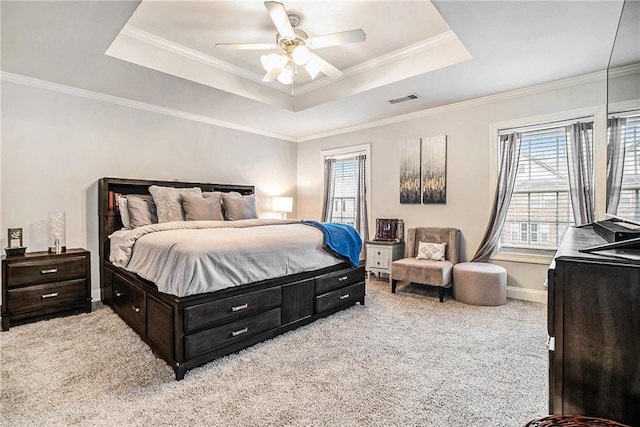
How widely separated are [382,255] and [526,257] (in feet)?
5.88

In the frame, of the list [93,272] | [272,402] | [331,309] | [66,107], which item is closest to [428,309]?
[331,309]

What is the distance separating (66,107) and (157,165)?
1152 millimetres

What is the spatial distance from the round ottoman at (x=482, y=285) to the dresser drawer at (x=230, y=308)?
2.26 meters

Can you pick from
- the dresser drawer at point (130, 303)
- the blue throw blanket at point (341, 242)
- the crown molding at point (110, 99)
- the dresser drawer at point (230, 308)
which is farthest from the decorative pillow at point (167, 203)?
the dresser drawer at point (230, 308)

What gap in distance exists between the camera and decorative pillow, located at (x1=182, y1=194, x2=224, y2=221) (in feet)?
12.6

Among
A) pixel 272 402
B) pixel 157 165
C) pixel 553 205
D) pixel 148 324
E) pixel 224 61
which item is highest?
pixel 224 61

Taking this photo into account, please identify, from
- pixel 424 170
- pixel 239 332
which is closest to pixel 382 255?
pixel 424 170

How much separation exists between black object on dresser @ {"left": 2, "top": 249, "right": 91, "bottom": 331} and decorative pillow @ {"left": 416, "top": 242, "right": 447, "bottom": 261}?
3993 mm

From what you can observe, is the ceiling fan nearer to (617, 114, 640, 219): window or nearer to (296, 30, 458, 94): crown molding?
(296, 30, 458, 94): crown molding

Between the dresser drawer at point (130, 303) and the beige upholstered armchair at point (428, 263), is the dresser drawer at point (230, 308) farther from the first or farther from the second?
the beige upholstered armchair at point (428, 263)

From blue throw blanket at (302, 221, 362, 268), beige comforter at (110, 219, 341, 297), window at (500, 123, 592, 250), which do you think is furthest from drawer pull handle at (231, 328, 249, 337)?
window at (500, 123, 592, 250)

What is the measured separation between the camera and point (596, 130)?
3.34m

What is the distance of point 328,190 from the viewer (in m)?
5.84

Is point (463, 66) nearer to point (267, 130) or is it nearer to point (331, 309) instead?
point (331, 309)
